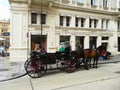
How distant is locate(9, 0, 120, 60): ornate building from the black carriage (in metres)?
6.68

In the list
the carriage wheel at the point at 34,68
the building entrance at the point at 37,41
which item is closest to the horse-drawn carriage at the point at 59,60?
the carriage wheel at the point at 34,68

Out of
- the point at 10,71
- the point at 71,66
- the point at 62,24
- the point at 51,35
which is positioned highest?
the point at 62,24

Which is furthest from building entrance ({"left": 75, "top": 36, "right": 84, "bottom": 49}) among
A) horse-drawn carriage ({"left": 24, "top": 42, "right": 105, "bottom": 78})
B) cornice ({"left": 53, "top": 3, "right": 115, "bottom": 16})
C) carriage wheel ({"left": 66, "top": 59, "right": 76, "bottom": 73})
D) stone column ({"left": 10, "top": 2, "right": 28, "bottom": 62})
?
carriage wheel ({"left": 66, "top": 59, "right": 76, "bottom": 73})

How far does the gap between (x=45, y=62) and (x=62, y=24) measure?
10.4m

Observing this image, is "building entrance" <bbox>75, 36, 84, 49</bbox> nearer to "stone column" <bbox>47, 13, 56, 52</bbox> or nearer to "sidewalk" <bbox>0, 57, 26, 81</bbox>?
"stone column" <bbox>47, 13, 56, 52</bbox>

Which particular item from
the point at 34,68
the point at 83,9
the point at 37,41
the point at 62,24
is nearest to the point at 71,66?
the point at 34,68

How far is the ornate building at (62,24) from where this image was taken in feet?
57.2

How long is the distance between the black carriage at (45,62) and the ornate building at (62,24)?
668cm

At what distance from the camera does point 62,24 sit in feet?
66.2

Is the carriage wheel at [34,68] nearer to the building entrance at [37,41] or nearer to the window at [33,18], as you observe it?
the building entrance at [37,41]

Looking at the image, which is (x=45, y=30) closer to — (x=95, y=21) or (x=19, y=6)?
(x=19, y=6)

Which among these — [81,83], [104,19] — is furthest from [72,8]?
[81,83]

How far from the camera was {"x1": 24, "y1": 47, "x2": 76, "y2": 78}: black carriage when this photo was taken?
10.1m

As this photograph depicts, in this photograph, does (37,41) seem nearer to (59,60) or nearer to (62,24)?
(62,24)
